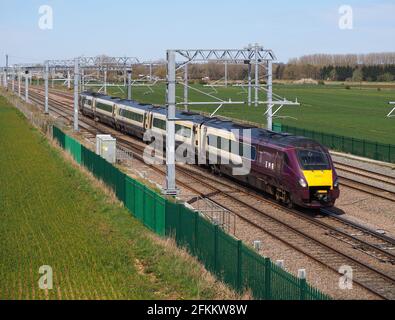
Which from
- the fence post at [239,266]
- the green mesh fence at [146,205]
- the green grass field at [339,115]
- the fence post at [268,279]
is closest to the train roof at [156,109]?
the green grass field at [339,115]

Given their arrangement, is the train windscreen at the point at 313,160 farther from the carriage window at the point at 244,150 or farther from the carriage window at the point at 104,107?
the carriage window at the point at 104,107

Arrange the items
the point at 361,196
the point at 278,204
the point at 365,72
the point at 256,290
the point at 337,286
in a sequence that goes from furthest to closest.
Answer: the point at 365,72 < the point at 361,196 < the point at 278,204 < the point at 337,286 < the point at 256,290

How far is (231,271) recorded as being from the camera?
1703 cm

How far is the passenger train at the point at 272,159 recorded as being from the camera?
87.2 ft

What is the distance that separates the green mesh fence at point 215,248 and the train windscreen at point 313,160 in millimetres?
6592

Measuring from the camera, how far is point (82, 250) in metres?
20.5

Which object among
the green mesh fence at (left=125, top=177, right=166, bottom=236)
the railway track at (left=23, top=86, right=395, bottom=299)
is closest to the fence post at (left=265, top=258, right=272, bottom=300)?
the railway track at (left=23, top=86, right=395, bottom=299)

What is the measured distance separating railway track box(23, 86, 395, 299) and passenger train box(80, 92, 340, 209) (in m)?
0.74

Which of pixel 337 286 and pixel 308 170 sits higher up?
pixel 308 170

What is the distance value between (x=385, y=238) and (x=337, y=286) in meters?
5.62

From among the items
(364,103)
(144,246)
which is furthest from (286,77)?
(144,246)

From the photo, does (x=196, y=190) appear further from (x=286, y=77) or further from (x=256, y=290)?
(x=286, y=77)

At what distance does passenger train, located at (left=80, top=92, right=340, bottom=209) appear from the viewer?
26.6m

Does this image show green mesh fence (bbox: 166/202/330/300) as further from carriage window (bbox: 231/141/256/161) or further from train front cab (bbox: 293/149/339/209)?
carriage window (bbox: 231/141/256/161)
